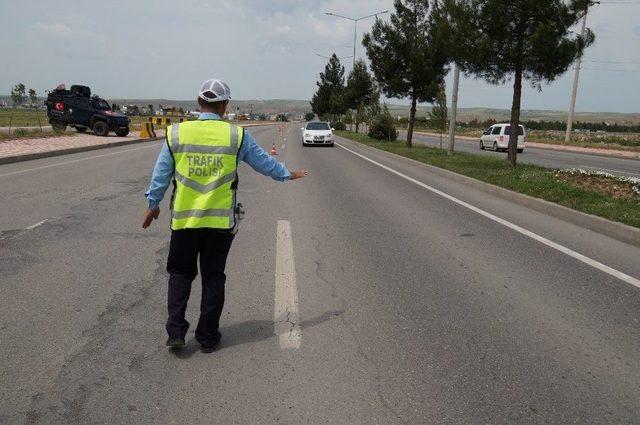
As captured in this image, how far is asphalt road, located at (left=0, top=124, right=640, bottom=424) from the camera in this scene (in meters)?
3.08

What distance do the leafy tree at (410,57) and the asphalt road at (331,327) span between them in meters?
21.1

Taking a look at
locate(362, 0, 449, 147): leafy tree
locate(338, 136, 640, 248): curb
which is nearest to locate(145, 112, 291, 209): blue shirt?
locate(338, 136, 640, 248): curb

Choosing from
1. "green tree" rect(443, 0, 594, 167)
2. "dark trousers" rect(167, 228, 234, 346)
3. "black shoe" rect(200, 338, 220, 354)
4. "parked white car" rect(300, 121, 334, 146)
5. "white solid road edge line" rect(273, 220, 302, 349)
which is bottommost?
"parked white car" rect(300, 121, 334, 146)

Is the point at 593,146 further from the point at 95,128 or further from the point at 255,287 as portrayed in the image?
the point at 255,287

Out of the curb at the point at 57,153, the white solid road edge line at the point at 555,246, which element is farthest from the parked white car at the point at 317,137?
the white solid road edge line at the point at 555,246

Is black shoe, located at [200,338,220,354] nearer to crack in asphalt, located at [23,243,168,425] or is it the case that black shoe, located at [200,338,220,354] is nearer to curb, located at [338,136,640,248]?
crack in asphalt, located at [23,243,168,425]

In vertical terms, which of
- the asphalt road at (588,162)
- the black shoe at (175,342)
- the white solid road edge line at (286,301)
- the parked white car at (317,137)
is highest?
the black shoe at (175,342)

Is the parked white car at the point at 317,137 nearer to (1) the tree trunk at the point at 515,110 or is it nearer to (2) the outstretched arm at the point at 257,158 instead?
(1) the tree trunk at the point at 515,110

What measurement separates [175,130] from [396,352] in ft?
6.66

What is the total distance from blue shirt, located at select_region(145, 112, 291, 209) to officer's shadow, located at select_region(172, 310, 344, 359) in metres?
0.99

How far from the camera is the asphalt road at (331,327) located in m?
3.08

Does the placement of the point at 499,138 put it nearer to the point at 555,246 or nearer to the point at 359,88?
the point at 359,88

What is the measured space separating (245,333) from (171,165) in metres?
1.31

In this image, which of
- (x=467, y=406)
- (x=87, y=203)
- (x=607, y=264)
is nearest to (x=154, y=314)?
(x=467, y=406)
